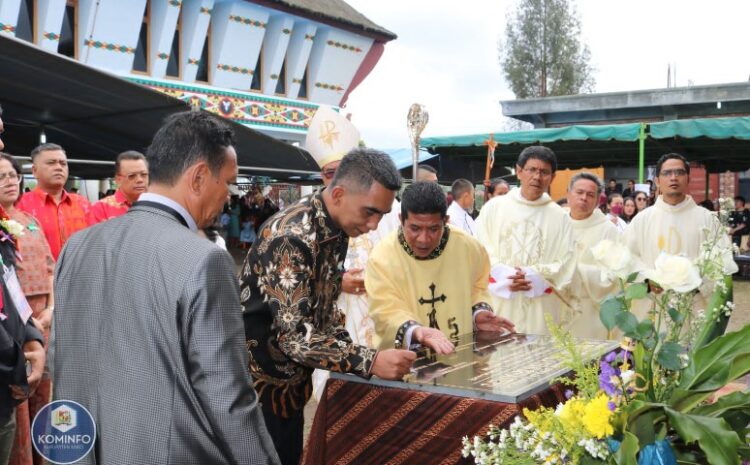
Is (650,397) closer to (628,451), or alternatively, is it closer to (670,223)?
(628,451)

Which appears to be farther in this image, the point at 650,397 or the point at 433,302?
the point at 433,302

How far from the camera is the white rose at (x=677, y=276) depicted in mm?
1511

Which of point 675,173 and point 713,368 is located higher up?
point 675,173

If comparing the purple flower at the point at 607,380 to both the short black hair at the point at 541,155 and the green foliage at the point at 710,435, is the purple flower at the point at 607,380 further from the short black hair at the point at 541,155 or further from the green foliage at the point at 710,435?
the short black hair at the point at 541,155

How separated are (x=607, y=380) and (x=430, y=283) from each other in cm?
162

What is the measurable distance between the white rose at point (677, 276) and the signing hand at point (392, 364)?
2.91 ft

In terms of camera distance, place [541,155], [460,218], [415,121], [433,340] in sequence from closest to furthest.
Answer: [433,340], [541,155], [460,218], [415,121]

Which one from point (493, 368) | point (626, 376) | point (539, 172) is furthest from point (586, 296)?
point (626, 376)

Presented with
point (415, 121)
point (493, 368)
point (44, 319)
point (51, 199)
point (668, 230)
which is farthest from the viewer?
point (415, 121)

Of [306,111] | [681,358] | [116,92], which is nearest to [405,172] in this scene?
[306,111]

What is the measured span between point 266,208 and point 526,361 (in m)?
16.6

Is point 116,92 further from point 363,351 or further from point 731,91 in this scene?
point 731,91

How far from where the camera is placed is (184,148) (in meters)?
1.59

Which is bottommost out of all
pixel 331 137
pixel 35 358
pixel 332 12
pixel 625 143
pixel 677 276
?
pixel 35 358
